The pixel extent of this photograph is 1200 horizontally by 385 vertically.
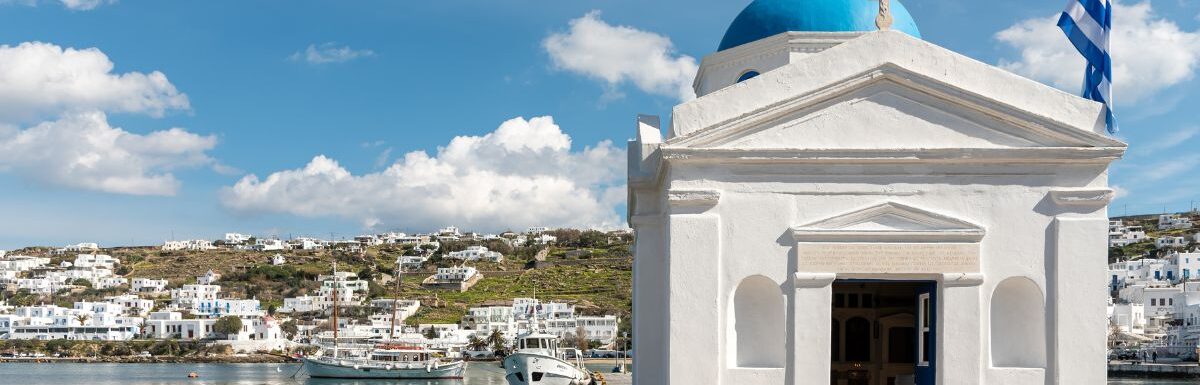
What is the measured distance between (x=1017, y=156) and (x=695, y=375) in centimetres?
362

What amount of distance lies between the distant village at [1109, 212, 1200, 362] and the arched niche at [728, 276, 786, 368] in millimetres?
81619

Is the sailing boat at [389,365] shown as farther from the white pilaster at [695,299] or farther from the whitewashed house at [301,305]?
the white pilaster at [695,299]

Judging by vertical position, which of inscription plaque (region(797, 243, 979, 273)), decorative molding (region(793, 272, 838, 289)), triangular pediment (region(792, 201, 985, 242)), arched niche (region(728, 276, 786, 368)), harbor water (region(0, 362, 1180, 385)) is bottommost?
harbor water (region(0, 362, 1180, 385))

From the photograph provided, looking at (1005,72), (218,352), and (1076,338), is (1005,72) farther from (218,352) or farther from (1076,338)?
(218,352)

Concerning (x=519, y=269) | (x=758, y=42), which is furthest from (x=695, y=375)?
(x=519, y=269)

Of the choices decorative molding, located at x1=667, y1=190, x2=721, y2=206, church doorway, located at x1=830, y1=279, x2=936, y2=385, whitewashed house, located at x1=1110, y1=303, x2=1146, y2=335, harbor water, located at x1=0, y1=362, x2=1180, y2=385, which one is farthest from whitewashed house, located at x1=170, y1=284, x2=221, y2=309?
decorative molding, located at x1=667, y1=190, x2=721, y2=206

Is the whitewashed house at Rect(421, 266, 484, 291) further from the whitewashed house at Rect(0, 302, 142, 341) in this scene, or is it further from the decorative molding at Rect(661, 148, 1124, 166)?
the decorative molding at Rect(661, 148, 1124, 166)

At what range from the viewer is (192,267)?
150 metres

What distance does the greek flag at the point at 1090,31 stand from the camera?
1178cm

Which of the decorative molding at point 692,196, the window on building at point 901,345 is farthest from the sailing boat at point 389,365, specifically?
the decorative molding at point 692,196

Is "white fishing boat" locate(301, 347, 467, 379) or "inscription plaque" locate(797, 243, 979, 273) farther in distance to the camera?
"white fishing boat" locate(301, 347, 467, 379)

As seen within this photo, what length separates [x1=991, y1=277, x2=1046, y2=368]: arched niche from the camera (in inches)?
425

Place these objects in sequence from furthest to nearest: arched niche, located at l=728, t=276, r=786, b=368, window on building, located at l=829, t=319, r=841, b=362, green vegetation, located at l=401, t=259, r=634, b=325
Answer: green vegetation, located at l=401, t=259, r=634, b=325
window on building, located at l=829, t=319, r=841, b=362
arched niche, located at l=728, t=276, r=786, b=368

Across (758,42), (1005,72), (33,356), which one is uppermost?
(758,42)
